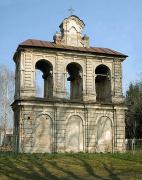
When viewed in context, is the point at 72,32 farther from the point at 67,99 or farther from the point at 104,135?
the point at 104,135

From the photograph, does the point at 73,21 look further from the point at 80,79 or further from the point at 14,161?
the point at 14,161

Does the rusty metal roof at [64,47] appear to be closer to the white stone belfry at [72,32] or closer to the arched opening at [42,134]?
the white stone belfry at [72,32]

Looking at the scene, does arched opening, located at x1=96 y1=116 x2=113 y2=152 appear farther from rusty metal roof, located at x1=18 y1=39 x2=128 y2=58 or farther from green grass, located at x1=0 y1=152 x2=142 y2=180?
rusty metal roof, located at x1=18 y1=39 x2=128 y2=58

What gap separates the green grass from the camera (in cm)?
1928

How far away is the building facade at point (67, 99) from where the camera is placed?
2783cm

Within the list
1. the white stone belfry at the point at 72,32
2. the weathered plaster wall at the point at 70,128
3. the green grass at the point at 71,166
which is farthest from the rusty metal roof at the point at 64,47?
the green grass at the point at 71,166

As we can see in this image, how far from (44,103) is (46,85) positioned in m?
3.53

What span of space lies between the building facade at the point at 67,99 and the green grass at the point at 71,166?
263cm

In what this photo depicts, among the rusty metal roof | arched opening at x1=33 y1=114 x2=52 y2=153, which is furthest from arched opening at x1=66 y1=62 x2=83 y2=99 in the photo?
arched opening at x1=33 y1=114 x2=52 y2=153

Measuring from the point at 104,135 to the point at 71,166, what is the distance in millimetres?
7828

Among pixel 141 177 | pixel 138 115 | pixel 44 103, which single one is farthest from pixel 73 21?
pixel 138 115

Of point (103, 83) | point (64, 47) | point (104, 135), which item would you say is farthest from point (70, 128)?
point (64, 47)

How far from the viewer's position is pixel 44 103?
28.1 metres

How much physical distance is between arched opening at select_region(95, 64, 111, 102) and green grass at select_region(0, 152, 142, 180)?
5982 millimetres
